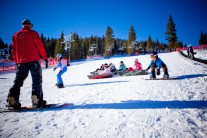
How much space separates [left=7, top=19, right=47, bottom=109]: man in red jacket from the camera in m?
4.06

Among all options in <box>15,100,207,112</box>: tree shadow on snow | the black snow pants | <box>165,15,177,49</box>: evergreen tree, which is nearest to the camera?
<box>15,100,207,112</box>: tree shadow on snow

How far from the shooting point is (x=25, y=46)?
4184 millimetres

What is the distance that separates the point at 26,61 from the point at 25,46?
1.42ft

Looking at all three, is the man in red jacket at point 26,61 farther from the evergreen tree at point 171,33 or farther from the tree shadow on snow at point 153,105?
the evergreen tree at point 171,33

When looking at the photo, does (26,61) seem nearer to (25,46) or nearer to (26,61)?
(26,61)

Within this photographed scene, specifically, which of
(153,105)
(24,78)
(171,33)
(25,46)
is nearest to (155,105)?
(153,105)

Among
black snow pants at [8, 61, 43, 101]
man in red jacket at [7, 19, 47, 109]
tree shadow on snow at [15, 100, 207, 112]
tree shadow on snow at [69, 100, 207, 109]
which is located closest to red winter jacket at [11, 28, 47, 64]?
man in red jacket at [7, 19, 47, 109]

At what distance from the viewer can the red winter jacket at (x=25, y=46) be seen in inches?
162

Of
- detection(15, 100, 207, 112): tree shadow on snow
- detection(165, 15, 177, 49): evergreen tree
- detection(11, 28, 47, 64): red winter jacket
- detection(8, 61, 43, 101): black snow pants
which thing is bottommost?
detection(15, 100, 207, 112): tree shadow on snow

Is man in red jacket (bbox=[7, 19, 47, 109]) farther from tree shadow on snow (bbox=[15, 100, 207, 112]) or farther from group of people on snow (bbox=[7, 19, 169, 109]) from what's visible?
tree shadow on snow (bbox=[15, 100, 207, 112])

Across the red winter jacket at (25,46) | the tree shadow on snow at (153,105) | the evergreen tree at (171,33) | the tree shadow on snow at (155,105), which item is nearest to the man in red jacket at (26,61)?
the red winter jacket at (25,46)

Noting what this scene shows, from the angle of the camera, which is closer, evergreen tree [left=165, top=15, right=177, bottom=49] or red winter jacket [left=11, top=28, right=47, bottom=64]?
red winter jacket [left=11, top=28, right=47, bottom=64]

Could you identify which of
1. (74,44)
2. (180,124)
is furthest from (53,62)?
(74,44)

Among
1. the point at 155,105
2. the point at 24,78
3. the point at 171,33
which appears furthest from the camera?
the point at 171,33
